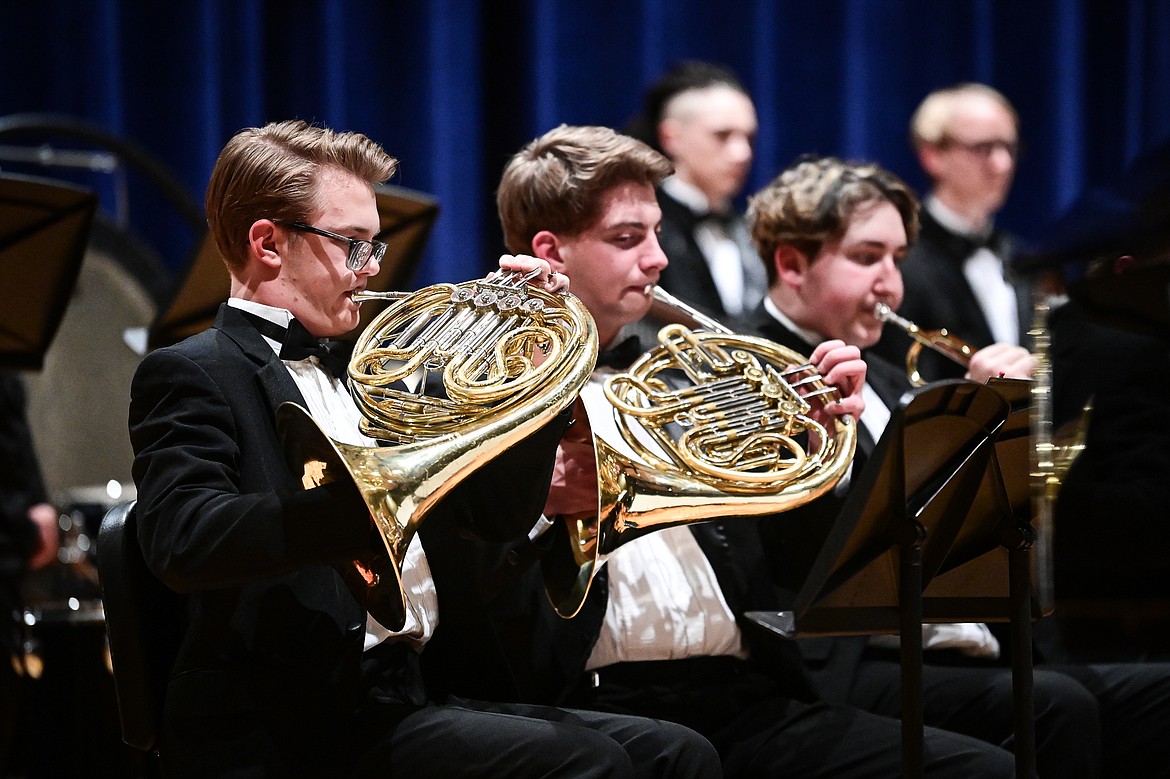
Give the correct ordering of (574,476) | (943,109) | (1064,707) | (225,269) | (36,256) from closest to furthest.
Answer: (574,476) → (1064,707) → (36,256) → (225,269) → (943,109)

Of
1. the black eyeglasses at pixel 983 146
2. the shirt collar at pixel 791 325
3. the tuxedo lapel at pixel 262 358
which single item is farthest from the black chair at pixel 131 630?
the black eyeglasses at pixel 983 146

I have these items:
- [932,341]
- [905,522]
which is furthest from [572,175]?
[905,522]

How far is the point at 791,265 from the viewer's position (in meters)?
2.74

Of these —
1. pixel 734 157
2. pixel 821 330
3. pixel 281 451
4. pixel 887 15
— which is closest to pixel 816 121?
pixel 887 15

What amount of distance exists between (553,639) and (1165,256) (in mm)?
1078

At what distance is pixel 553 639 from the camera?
2160 millimetres

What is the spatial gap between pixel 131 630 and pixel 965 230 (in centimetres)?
325

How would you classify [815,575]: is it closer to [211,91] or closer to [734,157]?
[734,157]

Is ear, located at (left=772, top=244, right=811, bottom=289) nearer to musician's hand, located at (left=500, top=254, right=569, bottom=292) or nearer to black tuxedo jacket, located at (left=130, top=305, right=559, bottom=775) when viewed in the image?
musician's hand, located at (left=500, top=254, right=569, bottom=292)

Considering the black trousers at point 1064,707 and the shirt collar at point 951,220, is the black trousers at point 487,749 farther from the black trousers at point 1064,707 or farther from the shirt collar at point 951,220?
the shirt collar at point 951,220

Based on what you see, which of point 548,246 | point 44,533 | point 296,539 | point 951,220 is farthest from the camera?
point 951,220

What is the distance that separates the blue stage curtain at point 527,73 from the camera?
450cm

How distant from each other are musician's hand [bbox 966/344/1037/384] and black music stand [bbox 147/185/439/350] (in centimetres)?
117

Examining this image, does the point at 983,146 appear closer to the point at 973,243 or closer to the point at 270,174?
the point at 973,243
